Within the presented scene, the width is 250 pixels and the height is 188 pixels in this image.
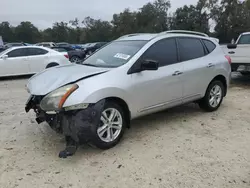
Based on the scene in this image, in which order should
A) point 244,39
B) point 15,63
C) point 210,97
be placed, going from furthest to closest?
1. point 15,63
2. point 244,39
3. point 210,97

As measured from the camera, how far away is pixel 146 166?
3508mm

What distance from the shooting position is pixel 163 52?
4.84 meters

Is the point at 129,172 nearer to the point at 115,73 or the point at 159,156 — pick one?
the point at 159,156

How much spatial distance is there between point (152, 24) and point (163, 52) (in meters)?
56.7

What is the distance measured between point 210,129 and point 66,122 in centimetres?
253

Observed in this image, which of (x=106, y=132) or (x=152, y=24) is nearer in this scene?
(x=106, y=132)

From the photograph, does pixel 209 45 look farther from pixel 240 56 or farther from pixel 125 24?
pixel 125 24

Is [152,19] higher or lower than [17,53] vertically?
higher

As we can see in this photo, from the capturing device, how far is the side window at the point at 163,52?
462cm

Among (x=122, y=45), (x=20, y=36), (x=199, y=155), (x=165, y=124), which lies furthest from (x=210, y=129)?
(x=20, y=36)

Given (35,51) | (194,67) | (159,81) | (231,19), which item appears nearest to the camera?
(159,81)

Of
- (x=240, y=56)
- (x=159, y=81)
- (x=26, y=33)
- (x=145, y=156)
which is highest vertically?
(x=26, y=33)

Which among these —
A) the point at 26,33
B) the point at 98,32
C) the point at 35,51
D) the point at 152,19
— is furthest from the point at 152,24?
the point at 35,51

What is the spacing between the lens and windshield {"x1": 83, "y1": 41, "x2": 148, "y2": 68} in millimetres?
4460
